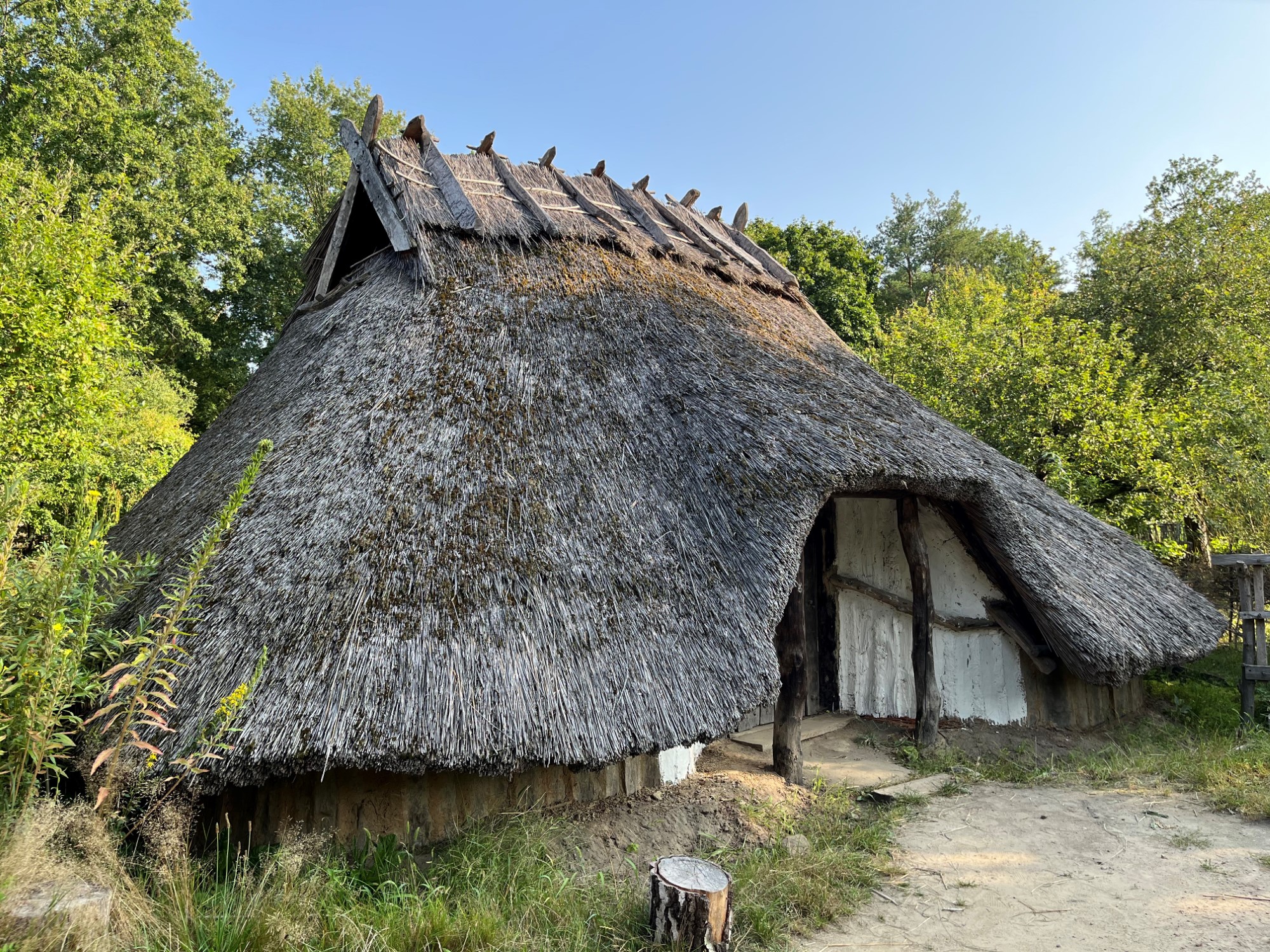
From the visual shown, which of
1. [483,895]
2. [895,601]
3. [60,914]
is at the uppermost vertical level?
[895,601]

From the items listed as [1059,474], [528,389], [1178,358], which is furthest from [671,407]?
[1178,358]

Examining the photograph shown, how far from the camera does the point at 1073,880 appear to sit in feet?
11.6

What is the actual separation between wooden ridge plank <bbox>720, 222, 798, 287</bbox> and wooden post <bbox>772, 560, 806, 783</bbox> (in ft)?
16.9

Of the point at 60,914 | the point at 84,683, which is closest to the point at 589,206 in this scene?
the point at 84,683

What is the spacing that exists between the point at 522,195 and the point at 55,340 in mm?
5310

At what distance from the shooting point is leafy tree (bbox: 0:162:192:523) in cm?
711

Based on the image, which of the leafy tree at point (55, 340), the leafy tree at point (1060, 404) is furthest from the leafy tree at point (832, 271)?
the leafy tree at point (55, 340)

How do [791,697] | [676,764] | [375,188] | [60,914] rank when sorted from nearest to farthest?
[60,914] < [676,764] < [791,697] < [375,188]

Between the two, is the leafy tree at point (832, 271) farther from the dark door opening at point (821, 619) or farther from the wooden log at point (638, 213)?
the dark door opening at point (821, 619)

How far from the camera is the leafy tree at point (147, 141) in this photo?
14.2 meters

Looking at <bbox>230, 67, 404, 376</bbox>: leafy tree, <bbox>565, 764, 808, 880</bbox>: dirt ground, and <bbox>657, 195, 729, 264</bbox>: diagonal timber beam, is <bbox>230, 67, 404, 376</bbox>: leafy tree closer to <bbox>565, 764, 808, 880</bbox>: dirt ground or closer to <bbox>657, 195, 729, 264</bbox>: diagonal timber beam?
<bbox>657, 195, 729, 264</bbox>: diagonal timber beam

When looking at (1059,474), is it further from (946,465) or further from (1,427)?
(1,427)

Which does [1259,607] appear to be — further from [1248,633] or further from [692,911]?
[692,911]

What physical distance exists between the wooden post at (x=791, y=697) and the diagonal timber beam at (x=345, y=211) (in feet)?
18.8
